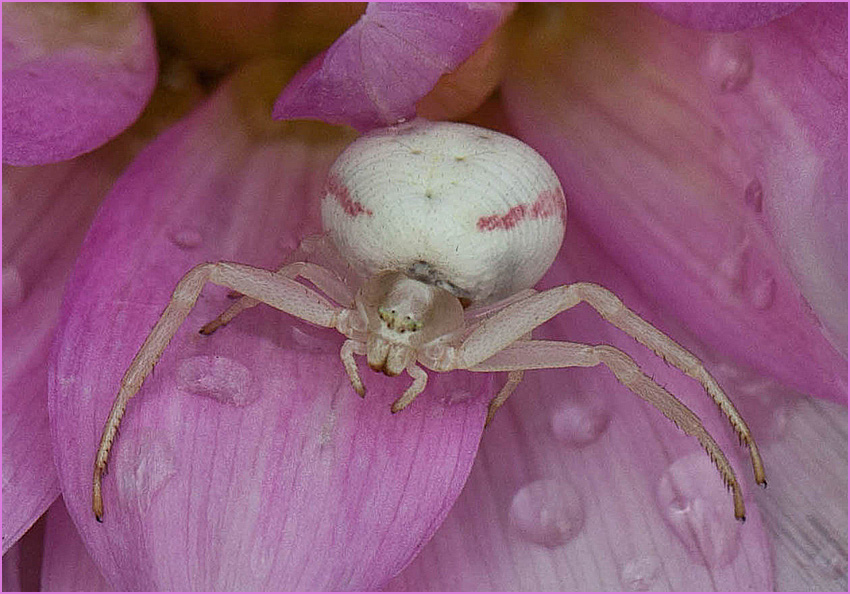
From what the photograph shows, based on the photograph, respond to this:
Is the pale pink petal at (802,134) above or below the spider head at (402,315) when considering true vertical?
above

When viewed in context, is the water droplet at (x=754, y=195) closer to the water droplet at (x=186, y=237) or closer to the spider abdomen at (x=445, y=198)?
the spider abdomen at (x=445, y=198)

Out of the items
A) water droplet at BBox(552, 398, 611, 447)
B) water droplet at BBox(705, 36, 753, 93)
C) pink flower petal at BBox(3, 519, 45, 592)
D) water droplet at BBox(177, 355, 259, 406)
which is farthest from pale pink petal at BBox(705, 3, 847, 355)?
pink flower petal at BBox(3, 519, 45, 592)

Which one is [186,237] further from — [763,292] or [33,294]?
[763,292]

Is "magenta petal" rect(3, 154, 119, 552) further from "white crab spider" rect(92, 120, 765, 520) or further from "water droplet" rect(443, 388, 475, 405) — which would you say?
"water droplet" rect(443, 388, 475, 405)

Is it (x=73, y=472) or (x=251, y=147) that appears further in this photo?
(x=251, y=147)

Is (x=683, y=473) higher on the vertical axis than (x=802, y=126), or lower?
lower

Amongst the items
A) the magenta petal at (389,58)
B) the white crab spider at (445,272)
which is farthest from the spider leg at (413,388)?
the magenta petal at (389,58)

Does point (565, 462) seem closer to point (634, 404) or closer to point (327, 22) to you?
point (634, 404)

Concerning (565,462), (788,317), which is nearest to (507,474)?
(565,462)
